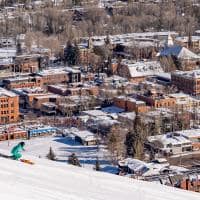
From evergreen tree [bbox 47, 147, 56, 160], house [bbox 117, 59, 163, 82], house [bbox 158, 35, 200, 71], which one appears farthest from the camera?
house [bbox 158, 35, 200, 71]

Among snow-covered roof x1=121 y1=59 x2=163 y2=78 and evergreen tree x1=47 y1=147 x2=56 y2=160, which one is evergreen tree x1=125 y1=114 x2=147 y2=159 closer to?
evergreen tree x1=47 y1=147 x2=56 y2=160

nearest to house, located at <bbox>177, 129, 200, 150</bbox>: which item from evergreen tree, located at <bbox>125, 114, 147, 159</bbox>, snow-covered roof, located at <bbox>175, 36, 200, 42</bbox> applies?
evergreen tree, located at <bbox>125, 114, 147, 159</bbox>

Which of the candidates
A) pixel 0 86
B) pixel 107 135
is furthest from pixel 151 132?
pixel 0 86

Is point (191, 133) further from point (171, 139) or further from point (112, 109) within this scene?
point (112, 109)

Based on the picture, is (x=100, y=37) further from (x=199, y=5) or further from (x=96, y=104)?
(x=96, y=104)

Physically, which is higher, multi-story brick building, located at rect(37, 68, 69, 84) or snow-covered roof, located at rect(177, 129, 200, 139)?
multi-story brick building, located at rect(37, 68, 69, 84)

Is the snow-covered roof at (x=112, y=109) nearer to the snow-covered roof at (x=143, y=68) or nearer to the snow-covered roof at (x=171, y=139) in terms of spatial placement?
the snow-covered roof at (x=171, y=139)

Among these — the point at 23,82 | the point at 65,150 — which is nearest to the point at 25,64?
the point at 23,82
